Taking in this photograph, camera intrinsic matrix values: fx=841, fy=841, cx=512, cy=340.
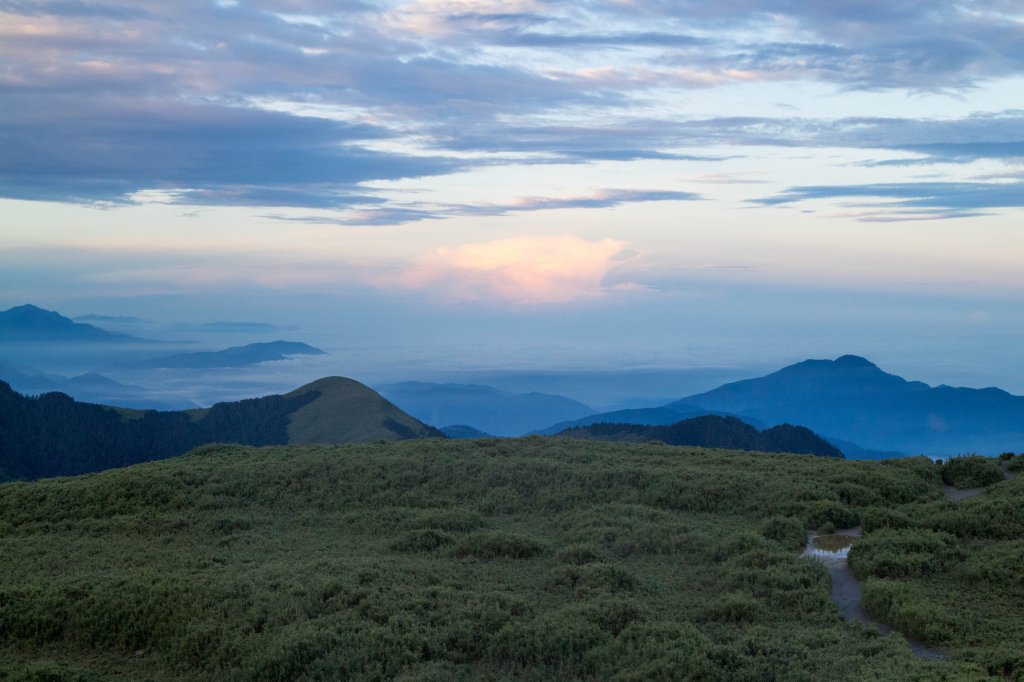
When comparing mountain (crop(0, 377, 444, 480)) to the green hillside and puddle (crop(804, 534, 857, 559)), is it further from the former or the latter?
puddle (crop(804, 534, 857, 559))

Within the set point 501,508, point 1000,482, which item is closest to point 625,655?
point 501,508

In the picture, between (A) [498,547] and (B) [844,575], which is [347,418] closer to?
(A) [498,547]

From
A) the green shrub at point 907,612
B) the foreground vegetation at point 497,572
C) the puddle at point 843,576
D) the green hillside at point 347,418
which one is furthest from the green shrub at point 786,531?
the green hillside at point 347,418

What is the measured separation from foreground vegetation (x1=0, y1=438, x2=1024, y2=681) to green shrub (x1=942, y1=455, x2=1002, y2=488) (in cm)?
71

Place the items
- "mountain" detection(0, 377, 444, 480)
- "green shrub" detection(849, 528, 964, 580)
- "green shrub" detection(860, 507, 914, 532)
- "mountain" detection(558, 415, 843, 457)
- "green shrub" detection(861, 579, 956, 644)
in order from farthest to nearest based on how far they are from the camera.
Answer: "mountain" detection(0, 377, 444, 480) → "mountain" detection(558, 415, 843, 457) → "green shrub" detection(860, 507, 914, 532) → "green shrub" detection(849, 528, 964, 580) → "green shrub" detection(861, 579, 956, 644)

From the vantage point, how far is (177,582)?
63.2 feet

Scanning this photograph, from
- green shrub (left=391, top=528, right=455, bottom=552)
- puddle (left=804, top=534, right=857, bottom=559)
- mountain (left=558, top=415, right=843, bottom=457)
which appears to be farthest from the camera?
mountain (left=558, top=415, right=843, bottom=457)

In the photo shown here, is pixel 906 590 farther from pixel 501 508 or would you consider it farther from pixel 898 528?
pixel 501 508

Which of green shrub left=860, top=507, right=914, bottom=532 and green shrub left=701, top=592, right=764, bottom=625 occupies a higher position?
green shrub left=860, top=507, right=914, bottom=532

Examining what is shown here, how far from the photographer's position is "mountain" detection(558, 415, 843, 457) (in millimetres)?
145375

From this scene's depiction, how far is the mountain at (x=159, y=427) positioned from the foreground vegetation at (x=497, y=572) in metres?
115

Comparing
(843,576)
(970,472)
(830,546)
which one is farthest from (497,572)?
(970,472)

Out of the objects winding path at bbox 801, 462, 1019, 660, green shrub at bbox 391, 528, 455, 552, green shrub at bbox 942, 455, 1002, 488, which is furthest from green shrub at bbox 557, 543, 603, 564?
green shrub at bbox 942, 455, 1002, 488

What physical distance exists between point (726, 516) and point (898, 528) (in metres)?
5.04
